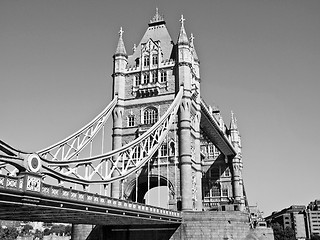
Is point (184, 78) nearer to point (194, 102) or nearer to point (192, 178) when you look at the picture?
point (194, 102)

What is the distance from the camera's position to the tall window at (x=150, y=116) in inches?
1742

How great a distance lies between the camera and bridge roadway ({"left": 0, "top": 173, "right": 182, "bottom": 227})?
17.4 metres

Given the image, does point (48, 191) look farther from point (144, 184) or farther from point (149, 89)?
point (149, 89)

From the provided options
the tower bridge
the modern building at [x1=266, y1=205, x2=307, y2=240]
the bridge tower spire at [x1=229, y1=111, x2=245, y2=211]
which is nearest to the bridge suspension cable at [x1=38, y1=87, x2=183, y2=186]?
the tower bridge

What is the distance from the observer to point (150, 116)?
146 ft

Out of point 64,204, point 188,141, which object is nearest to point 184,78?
point 188,141

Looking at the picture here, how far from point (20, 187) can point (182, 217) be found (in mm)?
23203

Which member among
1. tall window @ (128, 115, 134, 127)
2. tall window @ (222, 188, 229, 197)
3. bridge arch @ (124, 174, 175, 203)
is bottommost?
bridge arch @ (124, 174, 175, 203)

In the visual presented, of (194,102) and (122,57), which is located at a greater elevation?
(122,57)

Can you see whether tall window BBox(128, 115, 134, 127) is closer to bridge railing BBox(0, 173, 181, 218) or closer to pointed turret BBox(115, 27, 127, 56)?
pointed turret BBox(115, 27, 127, 56)

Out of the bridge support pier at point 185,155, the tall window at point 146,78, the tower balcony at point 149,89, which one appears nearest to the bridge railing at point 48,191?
the bridge support pier at point 185,155

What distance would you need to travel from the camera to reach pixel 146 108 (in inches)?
1762

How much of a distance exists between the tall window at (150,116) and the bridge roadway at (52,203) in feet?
47.0

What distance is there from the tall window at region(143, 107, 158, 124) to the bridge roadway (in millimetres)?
14329
